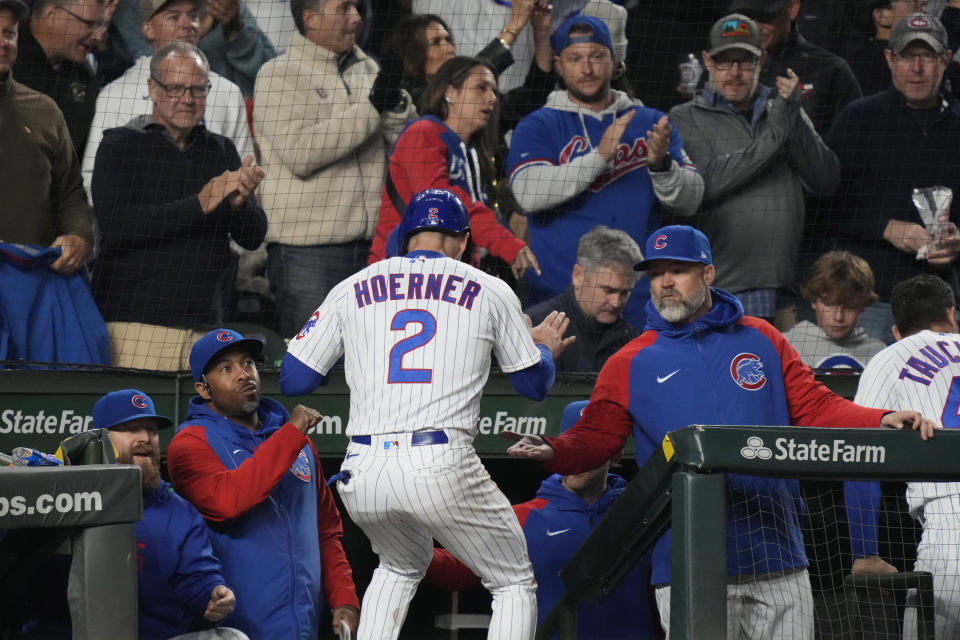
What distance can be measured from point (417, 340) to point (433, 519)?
0.50m

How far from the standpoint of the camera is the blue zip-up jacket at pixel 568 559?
4.12 m

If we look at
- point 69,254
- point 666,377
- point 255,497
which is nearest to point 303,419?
point 255,497

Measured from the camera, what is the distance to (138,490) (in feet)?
8.87

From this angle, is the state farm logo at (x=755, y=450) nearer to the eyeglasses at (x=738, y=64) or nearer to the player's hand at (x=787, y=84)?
the player's hand at (x=787, y=84)

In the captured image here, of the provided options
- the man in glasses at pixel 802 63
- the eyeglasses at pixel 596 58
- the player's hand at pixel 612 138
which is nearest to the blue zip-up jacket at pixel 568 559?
the player's hand at pixel 612 138

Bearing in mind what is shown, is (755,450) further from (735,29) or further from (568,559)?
(735,29)

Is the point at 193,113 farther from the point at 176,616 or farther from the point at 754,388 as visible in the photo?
the point at 754,388

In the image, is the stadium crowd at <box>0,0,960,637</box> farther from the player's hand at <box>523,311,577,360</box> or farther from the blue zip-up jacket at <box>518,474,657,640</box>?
the player's hand at <box>523,311,577,360</box>

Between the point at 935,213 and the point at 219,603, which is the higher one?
the point at 935,213

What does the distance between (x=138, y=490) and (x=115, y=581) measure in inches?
8.0

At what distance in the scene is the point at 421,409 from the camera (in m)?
3.32

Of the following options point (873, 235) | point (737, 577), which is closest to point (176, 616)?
point (737, 577)

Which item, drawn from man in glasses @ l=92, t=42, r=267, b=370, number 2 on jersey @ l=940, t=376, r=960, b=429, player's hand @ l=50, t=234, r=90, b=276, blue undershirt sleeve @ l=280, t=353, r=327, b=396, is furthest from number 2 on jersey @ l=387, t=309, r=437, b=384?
player's hand @ l=50, t=234, r=90, b=276

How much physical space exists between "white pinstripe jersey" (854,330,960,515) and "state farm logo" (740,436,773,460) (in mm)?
1264
